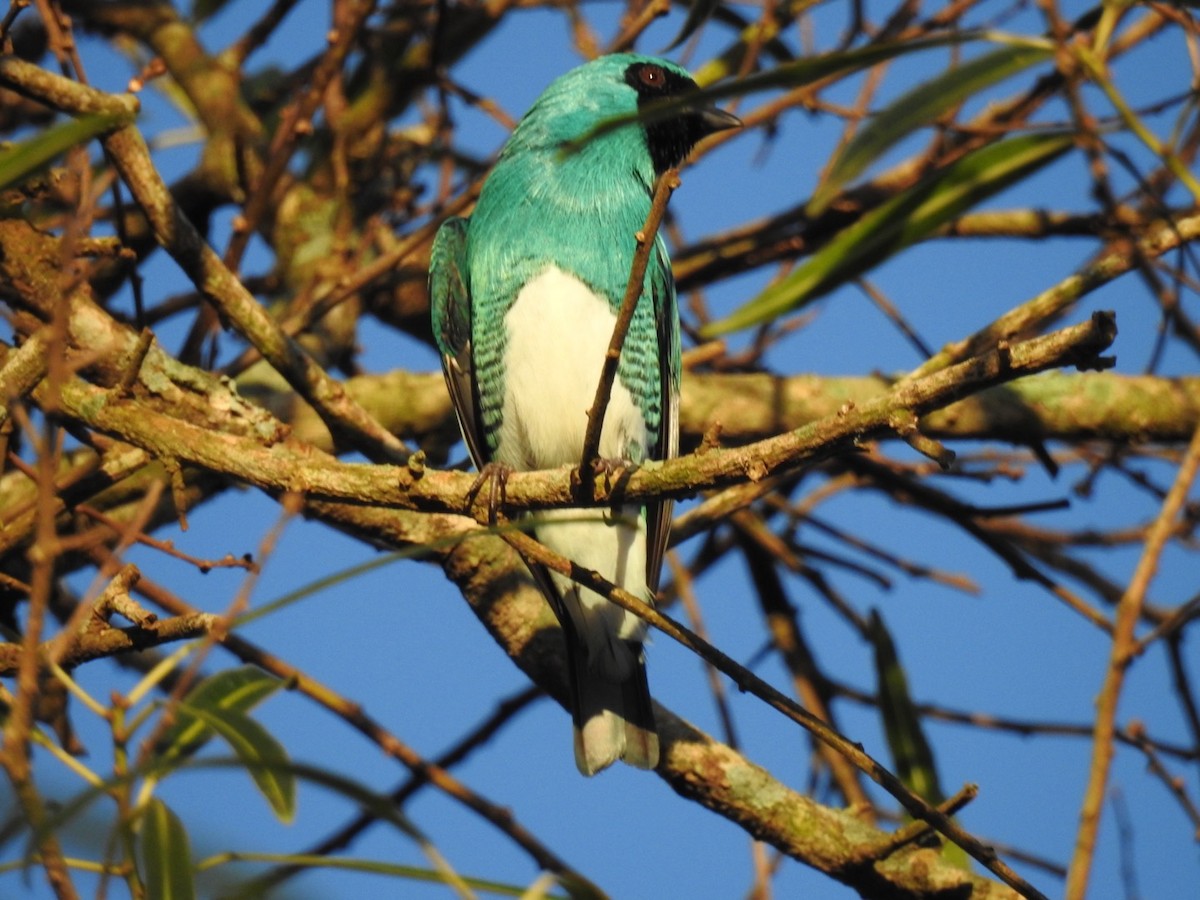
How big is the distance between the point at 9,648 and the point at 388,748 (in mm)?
1266

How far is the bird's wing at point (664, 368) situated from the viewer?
157 inches

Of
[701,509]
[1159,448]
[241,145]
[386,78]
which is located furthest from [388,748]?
[1159,448]

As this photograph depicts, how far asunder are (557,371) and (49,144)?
7.03 ft

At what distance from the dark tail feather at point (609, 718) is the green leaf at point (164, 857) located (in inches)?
67.2

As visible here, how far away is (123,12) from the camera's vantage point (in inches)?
204

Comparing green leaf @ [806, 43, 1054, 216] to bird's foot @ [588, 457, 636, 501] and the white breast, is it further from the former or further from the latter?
the white breast

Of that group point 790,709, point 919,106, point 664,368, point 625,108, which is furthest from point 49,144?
point 625,108

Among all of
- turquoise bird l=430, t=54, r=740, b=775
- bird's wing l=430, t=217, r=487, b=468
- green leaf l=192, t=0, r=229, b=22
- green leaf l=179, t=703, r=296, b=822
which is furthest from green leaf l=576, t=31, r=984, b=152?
green leaf l=192, t=0, r=229, b=22

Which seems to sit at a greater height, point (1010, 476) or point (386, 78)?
point (386, 78)

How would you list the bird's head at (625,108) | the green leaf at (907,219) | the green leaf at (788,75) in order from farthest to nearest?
the bird's head at (625,108) → the green leaf at (907,219) → the green leaf at (788,75)

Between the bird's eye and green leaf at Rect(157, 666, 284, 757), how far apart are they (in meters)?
2.76

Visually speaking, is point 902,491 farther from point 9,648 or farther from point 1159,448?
point 9,648

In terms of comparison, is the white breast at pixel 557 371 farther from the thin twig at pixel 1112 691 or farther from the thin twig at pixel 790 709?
the thin twig at pixel 1112 691

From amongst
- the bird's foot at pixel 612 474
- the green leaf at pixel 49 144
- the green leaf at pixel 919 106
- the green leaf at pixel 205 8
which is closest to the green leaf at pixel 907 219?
the green leaf at pixel 919 106
